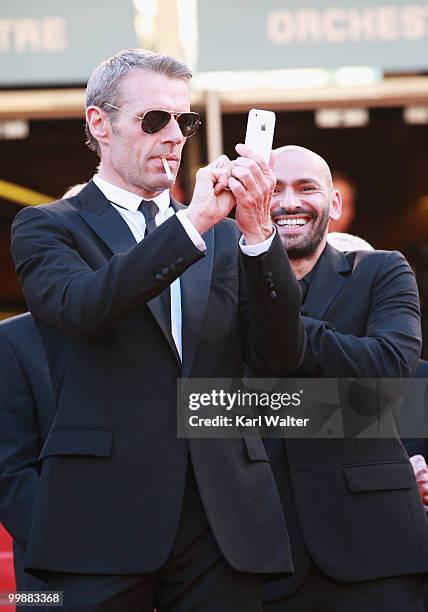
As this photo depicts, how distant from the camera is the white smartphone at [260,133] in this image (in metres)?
2.66

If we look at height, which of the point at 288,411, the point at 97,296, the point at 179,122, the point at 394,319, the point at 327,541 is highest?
the point at 179,122

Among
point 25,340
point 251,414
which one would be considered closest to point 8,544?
point 25,340

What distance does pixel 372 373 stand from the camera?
308 cm

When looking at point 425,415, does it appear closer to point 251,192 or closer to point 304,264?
point 304,264

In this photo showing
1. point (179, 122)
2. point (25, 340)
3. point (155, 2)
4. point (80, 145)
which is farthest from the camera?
point (80, 145)

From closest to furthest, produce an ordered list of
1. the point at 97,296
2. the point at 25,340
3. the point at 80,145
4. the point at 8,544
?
the point at 97,296, the point at 25,340, the point at 8,544, the point at 80,145

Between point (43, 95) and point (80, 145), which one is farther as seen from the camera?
point (80, 145)

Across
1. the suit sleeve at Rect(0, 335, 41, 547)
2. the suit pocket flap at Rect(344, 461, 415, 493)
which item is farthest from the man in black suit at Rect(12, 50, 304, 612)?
the suit sleeve at Rect(0, 335, 41, 547)

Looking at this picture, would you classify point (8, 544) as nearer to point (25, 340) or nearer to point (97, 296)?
point (25, 340)

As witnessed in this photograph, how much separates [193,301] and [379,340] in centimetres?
67

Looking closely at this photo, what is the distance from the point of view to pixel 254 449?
269 centimetres

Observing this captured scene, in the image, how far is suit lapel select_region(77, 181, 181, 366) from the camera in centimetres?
267

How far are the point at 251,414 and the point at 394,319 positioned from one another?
615 mm

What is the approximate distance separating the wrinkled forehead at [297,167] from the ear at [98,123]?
2.27 ft
